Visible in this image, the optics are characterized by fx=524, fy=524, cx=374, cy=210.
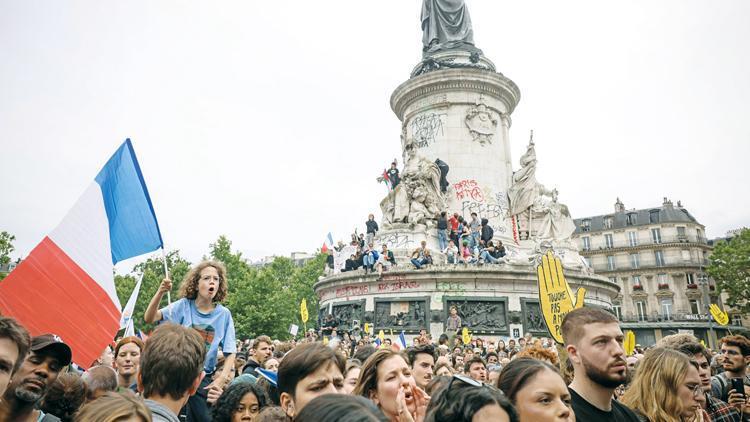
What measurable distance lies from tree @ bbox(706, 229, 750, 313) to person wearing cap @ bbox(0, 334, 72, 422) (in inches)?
2110

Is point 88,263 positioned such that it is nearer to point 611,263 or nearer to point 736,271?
point 736,271

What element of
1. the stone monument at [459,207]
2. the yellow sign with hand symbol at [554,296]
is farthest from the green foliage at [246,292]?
the yellow sign with hand symbol at [554,296]

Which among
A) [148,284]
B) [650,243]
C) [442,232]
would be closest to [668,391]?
[442,232]

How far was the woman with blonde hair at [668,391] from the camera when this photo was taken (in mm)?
4414

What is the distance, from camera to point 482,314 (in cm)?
2011

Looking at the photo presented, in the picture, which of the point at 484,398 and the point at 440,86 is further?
the point at 440,86

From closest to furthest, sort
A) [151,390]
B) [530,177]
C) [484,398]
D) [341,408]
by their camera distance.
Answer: [341,408] < [484,398] < [151,390] < [530,177]

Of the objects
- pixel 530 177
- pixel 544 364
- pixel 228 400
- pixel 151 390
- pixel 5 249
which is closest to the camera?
pixel 151 390

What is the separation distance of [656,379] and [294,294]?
153ft

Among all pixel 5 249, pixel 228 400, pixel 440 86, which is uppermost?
pixel 440 86

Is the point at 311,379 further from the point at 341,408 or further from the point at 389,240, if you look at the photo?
the point at 389,240

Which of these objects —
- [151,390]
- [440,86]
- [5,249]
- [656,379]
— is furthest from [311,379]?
[5,249]

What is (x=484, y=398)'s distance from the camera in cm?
265

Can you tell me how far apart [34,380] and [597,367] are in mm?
4100
